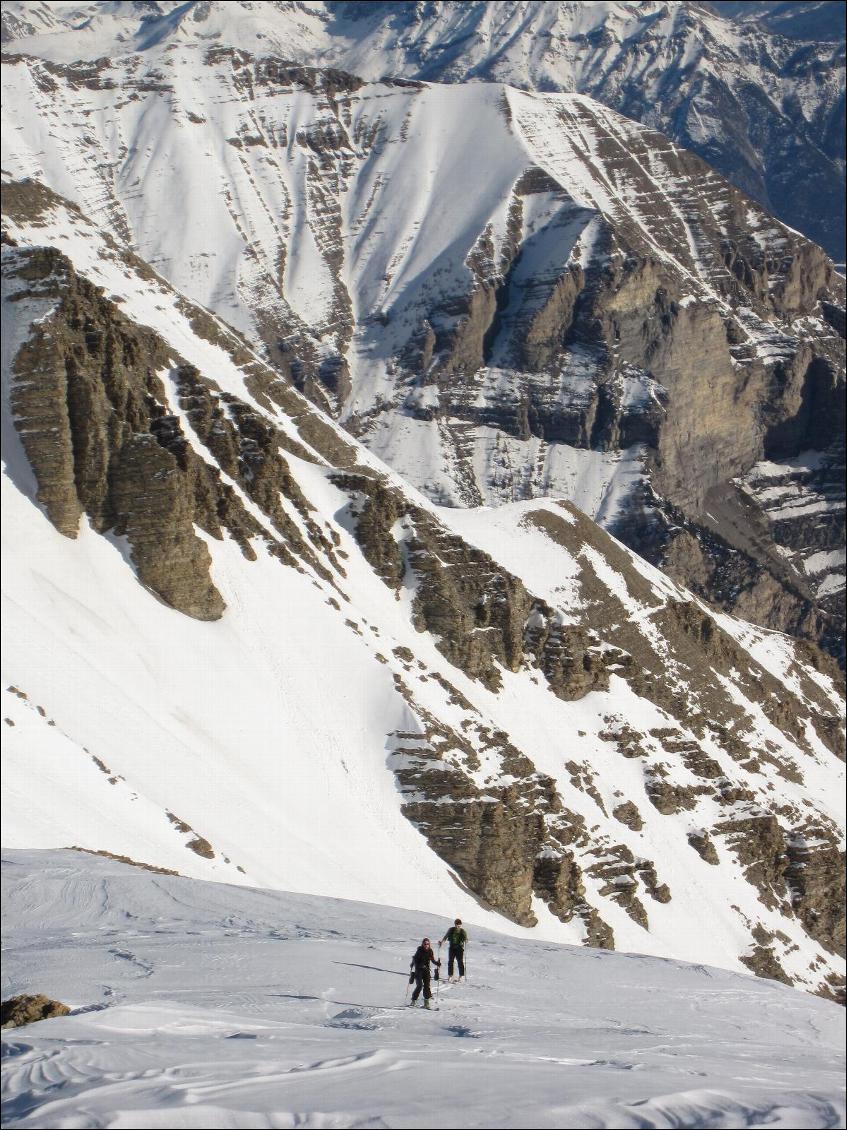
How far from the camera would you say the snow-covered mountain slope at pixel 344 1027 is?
65.7 feet

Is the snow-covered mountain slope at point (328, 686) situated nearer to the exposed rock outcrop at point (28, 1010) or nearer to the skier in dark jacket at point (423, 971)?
the skier in dark jacket at point (423, 971)

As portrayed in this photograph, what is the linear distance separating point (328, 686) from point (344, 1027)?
54550 mm

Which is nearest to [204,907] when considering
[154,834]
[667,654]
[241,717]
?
[154,834]

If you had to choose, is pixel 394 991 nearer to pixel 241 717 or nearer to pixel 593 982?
pixel 593 982

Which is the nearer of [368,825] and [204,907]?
[204,907]

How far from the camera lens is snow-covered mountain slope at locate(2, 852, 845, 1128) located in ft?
65.7

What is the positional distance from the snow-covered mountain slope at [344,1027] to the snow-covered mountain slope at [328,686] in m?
14.0

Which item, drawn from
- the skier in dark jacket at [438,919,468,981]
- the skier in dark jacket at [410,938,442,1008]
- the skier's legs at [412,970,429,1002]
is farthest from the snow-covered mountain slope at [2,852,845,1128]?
the skier in dark jacket at [438,919,468,981]

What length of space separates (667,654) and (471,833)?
1790 inches

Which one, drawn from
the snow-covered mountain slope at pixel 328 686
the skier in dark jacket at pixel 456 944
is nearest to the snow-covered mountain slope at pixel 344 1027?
the skier in dark jacket at pixel 456 944

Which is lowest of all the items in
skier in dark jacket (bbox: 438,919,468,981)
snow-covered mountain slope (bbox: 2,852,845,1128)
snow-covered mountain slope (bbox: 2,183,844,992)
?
snow-covered mountain slope (bbox: 2,852,845,1128)

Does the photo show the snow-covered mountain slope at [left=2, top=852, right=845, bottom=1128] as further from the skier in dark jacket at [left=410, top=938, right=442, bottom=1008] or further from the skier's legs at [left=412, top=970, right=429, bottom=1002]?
the skier in dark jacket at [left=410, top=938, right=442, bottom=1008]

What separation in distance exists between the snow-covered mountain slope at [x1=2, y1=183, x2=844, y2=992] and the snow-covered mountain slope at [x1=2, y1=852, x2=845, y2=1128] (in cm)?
1400

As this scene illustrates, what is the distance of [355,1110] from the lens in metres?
19.7
